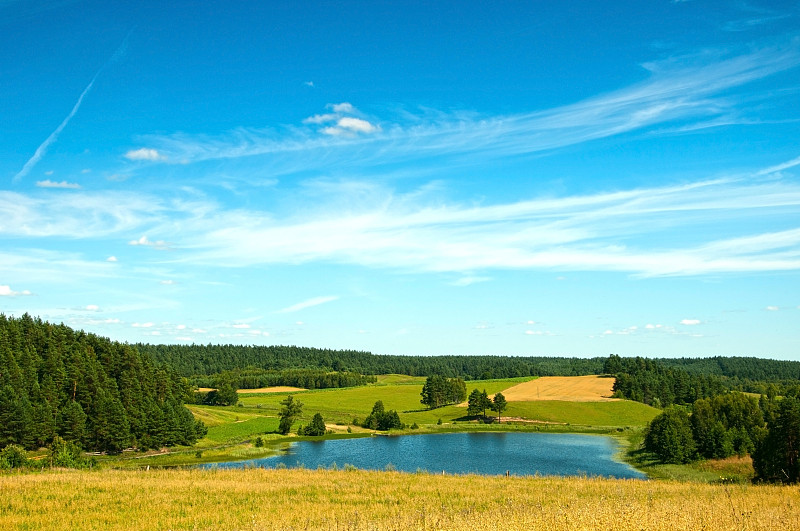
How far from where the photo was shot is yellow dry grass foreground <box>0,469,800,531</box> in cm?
1349

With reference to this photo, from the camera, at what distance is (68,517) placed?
19.2 metres

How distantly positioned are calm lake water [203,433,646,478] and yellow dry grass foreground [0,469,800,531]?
29.4 m

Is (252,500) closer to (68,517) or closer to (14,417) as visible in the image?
(68,517)

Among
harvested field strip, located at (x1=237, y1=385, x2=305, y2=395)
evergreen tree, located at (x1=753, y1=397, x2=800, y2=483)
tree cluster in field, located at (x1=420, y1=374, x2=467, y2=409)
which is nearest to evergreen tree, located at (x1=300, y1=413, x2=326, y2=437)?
tree cluster in field, located at (x1=420, y1=374, x2=467, y2=409)

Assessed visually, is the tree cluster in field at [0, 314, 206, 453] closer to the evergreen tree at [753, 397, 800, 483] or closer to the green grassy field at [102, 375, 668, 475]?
the green grassy field at [102, 375, 668, 475]

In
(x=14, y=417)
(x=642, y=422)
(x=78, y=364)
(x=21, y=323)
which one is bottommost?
(x=642, y=422)

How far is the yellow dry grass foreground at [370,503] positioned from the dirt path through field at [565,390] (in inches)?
4546

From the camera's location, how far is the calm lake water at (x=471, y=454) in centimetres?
6322

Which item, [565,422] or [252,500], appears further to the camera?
[565,422]

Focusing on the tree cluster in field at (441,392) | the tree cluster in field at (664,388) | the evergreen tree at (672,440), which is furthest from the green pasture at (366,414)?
the evergreen tree at (672,440)

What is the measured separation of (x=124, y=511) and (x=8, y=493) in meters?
6.82

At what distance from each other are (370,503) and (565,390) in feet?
466

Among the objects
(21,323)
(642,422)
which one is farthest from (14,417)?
(642,422)

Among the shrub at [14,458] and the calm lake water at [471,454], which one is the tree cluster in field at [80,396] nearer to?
the calm lake water at [471,454]
